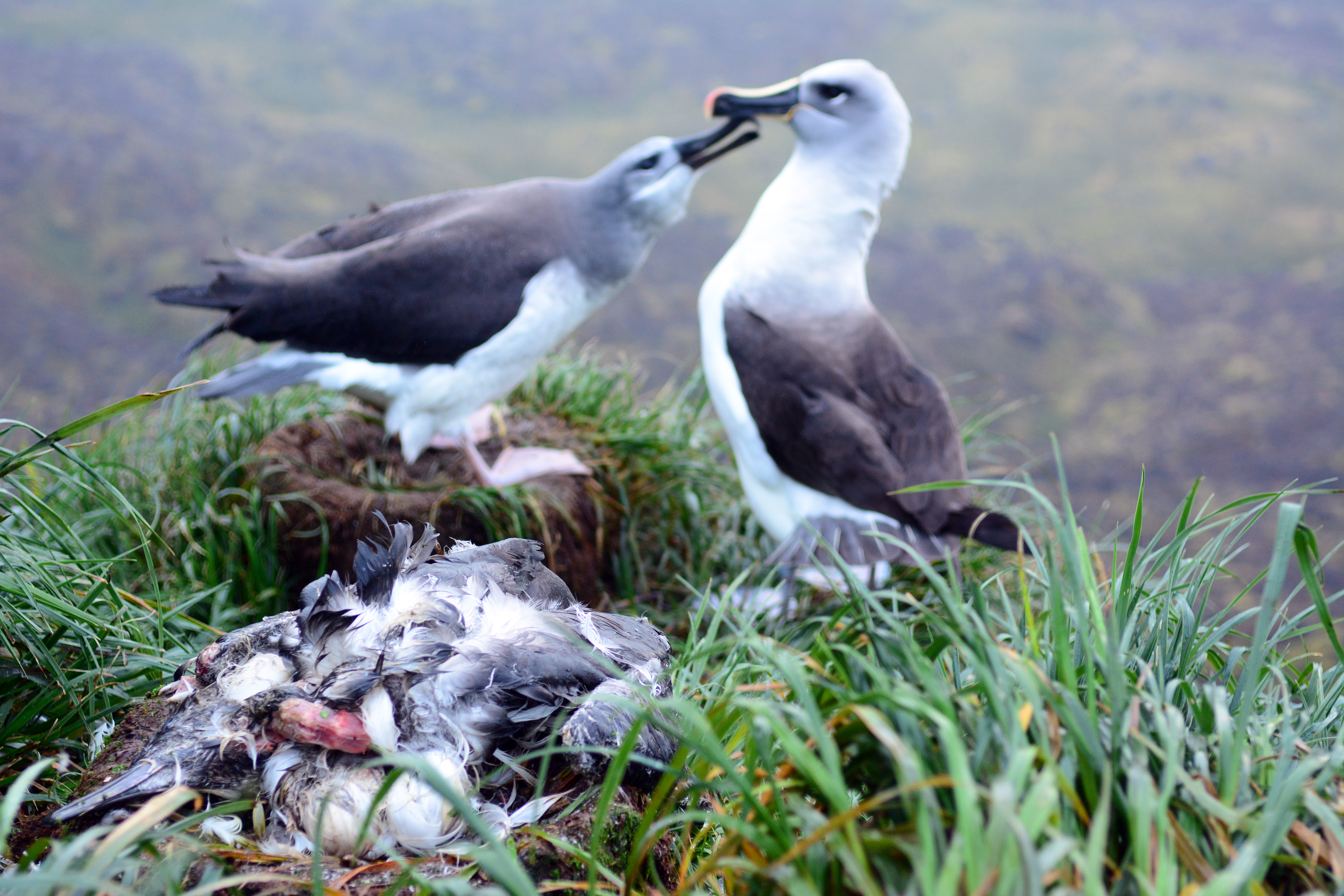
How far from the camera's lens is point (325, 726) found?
122 cm

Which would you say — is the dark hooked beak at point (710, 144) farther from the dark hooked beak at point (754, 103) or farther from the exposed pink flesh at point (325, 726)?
the exposed pink flesh at point (325, 726)

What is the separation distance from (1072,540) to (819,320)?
184 cm

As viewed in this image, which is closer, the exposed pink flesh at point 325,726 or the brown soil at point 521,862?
the brown soil at point 521,862

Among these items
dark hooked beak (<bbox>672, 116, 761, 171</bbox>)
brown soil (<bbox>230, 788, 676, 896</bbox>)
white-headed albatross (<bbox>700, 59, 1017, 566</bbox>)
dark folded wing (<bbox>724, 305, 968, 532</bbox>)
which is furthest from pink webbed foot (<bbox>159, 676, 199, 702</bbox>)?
dark hooked beak (<bbox>672, 116, 761, 171</bbox>)

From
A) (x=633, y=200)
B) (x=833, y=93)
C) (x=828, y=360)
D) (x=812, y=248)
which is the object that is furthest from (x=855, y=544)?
(x=833, y=93)

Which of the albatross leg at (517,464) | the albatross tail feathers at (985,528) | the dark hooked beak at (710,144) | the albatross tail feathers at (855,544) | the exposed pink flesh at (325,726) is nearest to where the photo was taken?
the exposed pink flesh at (325,726)

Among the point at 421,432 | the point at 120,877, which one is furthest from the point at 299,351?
the point at 120,877

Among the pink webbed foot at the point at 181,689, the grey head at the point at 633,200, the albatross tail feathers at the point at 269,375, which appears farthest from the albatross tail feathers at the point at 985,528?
the albatross tail feathers at the point at 269,375

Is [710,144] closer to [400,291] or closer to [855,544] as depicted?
[400,291]

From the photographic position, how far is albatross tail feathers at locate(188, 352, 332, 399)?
266 centimetres

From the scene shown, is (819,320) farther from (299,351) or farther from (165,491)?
(165,491)

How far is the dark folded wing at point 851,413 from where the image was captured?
2.67 metres

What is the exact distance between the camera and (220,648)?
1.45 metres

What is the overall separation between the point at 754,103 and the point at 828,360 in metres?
0.92
